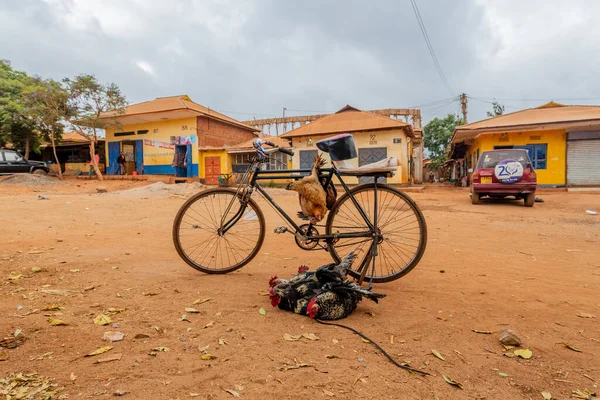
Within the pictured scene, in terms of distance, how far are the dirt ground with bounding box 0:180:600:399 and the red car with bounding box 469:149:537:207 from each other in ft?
17.5

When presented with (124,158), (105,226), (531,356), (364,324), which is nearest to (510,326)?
(531,356)

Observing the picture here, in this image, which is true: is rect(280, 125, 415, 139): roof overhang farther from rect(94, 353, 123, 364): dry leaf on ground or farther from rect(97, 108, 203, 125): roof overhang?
rect(94, 353, 123, 364): dry leaf on ground

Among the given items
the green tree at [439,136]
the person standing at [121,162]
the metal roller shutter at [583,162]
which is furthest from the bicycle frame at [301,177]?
the green tree at [439,136]

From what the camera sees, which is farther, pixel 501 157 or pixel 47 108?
pixel 47 108

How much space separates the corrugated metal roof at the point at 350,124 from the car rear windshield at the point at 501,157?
29.6 feet

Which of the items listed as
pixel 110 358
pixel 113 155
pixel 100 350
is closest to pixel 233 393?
pixel 110 358

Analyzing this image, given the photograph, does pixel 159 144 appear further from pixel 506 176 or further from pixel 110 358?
pixel 110 358

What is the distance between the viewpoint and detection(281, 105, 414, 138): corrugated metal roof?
18.5 m

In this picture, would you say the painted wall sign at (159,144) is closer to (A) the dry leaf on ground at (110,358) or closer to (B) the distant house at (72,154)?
(B) the distant house at (72,154)

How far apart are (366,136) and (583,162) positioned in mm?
10199

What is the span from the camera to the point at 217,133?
22.6m

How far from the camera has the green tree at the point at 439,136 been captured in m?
31.6

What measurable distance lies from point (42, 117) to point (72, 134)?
1086 centimetres

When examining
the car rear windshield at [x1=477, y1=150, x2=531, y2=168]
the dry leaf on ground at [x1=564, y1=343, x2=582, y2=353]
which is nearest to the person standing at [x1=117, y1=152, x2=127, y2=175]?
the car rear windshield at [x1=477, y1=150, x2=531, y2=168]
